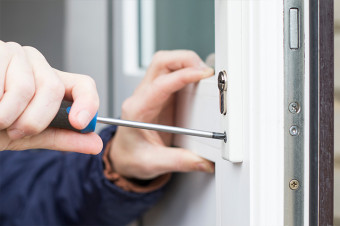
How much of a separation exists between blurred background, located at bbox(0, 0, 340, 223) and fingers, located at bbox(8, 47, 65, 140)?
36cm

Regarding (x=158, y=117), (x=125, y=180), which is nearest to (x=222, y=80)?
(x=158, y=117)

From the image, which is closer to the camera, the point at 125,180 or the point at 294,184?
the point at 294,184

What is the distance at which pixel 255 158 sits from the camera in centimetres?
33

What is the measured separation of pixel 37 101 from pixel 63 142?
56 mm

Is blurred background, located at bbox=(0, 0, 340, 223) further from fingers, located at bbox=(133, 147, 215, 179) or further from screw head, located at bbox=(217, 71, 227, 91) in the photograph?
screw head, located at bbox=(217, 71, 227, 91)

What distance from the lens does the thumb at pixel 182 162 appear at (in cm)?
46

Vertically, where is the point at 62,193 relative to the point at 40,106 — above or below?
below

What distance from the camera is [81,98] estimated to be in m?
0.32

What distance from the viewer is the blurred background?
783 millimetres

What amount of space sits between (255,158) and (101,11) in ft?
2.34

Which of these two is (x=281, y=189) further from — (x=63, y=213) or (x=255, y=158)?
(x=63, y=213)

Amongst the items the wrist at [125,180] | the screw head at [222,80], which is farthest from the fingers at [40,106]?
the wrist at [125,180]

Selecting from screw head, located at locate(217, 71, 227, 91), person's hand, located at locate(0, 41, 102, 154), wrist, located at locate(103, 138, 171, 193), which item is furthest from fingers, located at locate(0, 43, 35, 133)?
wrist, located at locate(103, 138, 171, 193)

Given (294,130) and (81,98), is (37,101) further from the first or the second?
(294,130)
